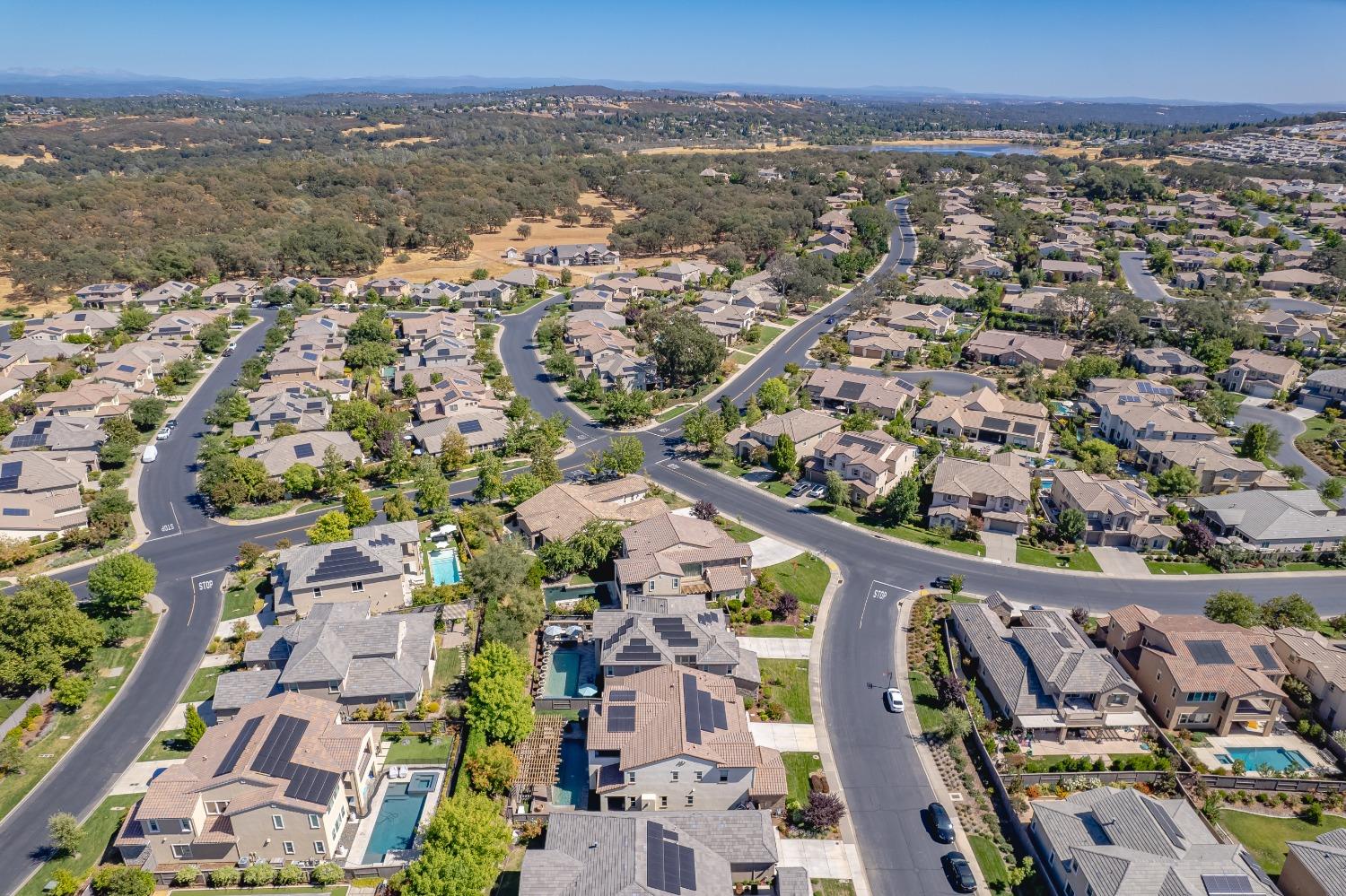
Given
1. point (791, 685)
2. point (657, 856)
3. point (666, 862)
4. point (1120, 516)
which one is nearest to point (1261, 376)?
point (1120, 516)

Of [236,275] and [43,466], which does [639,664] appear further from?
[236,275]

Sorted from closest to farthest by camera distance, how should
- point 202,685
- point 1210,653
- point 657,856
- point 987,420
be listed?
point 657,856
point 1210,653
point 202,685
point 987,420

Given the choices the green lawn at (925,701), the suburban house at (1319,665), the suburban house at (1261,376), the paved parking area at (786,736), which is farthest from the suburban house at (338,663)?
the suburban house at (1261,376)

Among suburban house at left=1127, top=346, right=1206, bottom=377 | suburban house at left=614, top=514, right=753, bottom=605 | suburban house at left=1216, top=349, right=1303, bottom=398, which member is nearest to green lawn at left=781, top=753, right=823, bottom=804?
suburban house at left=614, top=514, right=753, bottom=605

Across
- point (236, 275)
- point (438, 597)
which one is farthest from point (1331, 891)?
point (236, 275)

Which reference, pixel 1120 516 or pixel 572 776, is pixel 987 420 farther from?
pixel 572 776

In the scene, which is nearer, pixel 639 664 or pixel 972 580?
pixel 639 664

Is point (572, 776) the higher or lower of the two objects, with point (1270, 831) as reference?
lower
